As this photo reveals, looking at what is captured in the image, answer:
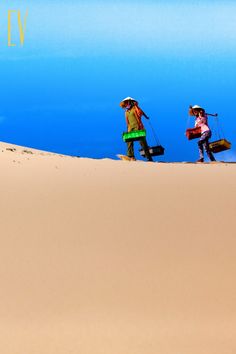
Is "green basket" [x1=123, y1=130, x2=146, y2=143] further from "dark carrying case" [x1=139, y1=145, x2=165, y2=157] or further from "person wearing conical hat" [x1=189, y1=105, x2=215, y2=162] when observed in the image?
"person wearing conical hat" [x1=189, y1=105, x2=215, y2=162]

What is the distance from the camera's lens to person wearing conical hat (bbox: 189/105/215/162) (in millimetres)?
15430

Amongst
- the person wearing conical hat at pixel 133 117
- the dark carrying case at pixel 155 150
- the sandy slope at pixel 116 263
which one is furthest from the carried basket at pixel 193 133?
the sandy slope at pixel 116 263

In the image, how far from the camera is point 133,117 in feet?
50.2

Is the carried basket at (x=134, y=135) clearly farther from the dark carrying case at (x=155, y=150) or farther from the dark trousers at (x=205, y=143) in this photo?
the dark trousers at (x=205, y=143)

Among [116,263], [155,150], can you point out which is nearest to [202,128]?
[155,150]

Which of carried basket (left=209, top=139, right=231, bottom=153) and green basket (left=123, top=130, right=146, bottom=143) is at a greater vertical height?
green basket (left=123, top=130, right=146, bottom=143)

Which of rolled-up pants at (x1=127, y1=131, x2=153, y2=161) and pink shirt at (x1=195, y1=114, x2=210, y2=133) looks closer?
rolled-up pants at (x1=127, y1=131, x2=153, y2=161)

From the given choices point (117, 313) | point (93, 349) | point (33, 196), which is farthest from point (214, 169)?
point (93, 349)

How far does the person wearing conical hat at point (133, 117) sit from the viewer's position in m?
15.2

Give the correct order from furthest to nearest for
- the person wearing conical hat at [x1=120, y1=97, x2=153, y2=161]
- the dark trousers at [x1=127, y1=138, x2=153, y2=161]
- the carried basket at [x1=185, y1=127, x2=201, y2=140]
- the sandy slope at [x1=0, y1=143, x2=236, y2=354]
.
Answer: the carried basket at [x1=185, y1=127, x2=201, y2=140] → the person wearing conical hat at [x1=120, y1=97, x2=153, y2=161] → the dark trousers at [x1=127, y1=138, x2=153, y2=161] → the sandy slope at [x1=0, y1=143, x2=236, y2=354]

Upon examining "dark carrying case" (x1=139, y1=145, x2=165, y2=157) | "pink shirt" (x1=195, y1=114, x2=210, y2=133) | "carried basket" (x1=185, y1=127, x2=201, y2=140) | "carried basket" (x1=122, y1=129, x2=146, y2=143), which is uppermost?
"pink shirt" (x1=195, y1=114, x2=210, y2=133)

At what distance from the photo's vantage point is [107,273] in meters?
7.62

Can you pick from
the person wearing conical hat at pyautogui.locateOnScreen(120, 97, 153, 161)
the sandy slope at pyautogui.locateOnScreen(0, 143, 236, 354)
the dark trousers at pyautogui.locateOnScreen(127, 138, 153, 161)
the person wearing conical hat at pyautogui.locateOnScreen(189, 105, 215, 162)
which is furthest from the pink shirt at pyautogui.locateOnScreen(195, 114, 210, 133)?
the sandy slope at pyautogui.locateOnScreen(0, 143, 236, 354)

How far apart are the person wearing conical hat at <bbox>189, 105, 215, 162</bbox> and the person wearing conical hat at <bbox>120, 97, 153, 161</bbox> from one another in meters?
1.07
